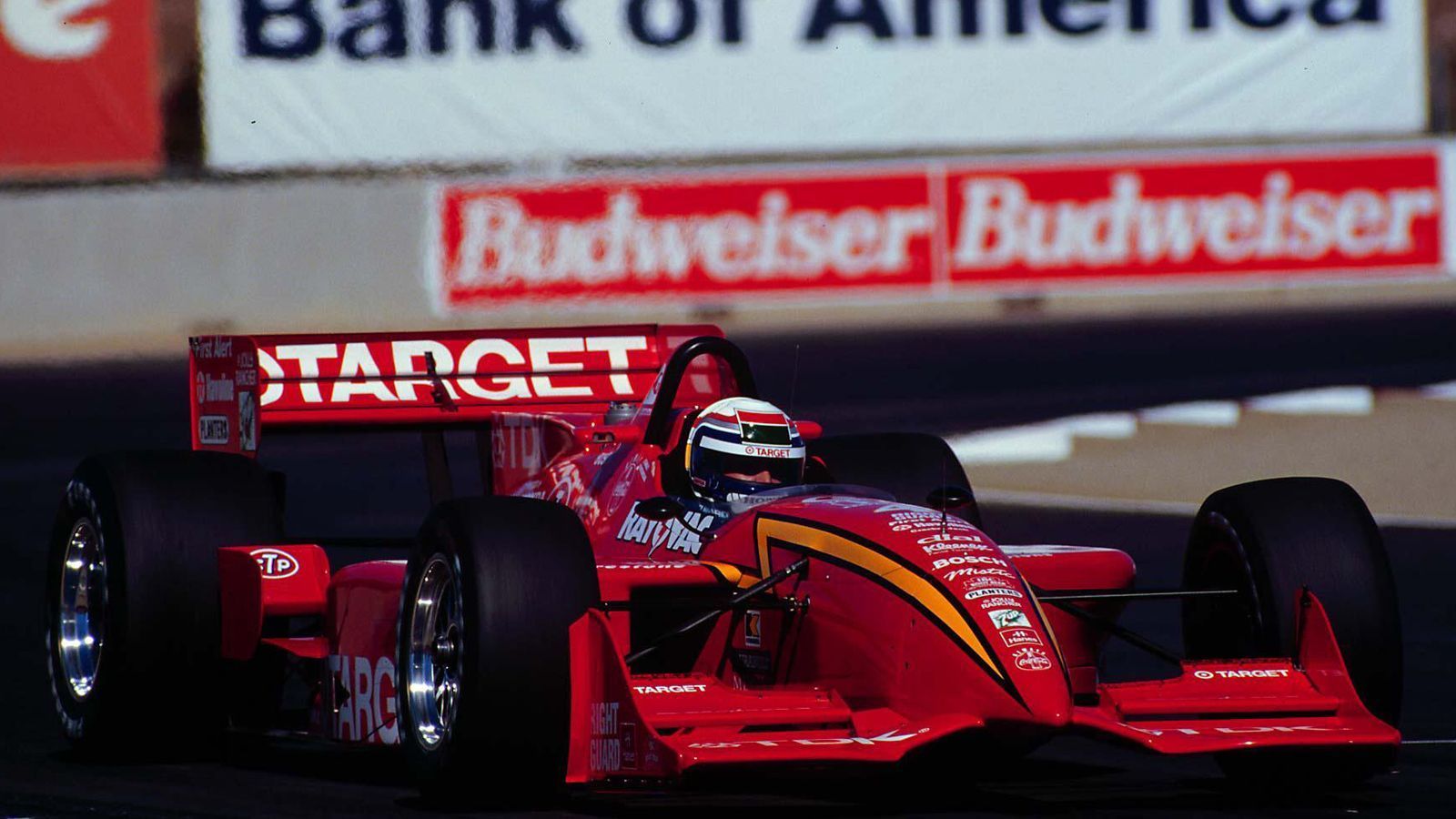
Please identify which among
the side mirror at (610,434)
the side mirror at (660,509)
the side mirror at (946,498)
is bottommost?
the side mirror at (660,509)

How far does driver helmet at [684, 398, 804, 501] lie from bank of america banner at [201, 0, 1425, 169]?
22.0m

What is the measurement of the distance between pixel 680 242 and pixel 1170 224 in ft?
17.4

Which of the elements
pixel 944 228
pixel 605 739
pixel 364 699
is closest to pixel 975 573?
pixel 605 739

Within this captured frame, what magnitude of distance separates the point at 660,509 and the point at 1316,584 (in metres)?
1.84

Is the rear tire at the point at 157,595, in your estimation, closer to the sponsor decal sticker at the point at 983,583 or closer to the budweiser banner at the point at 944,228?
the sponsor decal sticker at the point at 983,583

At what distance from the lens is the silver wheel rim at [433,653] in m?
7.16

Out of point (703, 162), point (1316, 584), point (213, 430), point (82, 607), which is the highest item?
point (703, 162)

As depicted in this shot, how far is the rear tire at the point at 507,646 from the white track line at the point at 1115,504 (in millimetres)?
7854

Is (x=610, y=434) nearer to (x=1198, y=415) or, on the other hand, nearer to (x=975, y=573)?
(x=975, y=573)

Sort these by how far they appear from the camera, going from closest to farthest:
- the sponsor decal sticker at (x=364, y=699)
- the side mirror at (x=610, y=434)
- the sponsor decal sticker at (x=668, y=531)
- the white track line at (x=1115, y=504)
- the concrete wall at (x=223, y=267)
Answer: the sponsor decal sticker at (x=364, y=699)
the sponsor decal sticker at (x=668, y=531)
the side mirror at (x=610, y=434)
the white track line at (x=1115, y=504)
the concrete wall at (x=223, y=267)

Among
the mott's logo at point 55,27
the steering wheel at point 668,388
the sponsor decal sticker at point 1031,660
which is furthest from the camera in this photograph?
the mott's logo at point 55,27

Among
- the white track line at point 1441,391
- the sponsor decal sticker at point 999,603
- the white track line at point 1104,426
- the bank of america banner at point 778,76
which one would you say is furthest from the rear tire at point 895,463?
the bank of america banner at point 778,76

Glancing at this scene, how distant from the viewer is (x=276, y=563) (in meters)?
8.26

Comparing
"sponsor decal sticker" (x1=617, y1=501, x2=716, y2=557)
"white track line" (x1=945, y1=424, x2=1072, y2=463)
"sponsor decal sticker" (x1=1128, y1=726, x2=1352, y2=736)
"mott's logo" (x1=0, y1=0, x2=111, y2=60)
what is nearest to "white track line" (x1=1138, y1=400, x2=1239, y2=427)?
"white track line" (x1=945, y1=424, x2=1072, y2=463)
